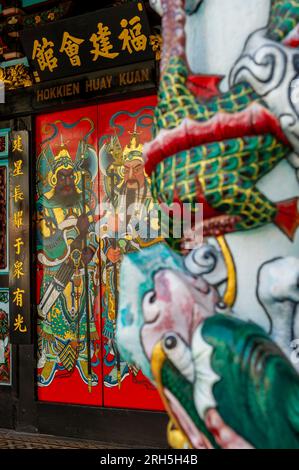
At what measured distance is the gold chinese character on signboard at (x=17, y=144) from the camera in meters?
5.28

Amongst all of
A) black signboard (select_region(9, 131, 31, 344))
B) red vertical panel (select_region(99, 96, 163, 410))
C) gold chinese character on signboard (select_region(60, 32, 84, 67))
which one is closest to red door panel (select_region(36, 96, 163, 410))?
red vertical panel (select_region(99, 96, 163, 410))

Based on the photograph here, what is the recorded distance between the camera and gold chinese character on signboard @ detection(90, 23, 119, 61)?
464 centimetres

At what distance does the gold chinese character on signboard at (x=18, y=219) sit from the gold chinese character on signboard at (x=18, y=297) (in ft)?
1.78

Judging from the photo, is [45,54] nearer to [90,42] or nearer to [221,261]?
[90,42]

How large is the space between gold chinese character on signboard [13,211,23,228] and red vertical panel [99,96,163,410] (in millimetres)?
773

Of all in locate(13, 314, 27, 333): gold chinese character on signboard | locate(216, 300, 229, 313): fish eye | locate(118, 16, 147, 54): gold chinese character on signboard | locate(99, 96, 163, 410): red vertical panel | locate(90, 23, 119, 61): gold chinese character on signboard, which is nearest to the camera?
locate(216, 300, 229, 313): fish eye

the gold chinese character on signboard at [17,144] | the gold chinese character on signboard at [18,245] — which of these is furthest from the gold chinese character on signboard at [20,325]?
the gold chinese character on signboard at [17,144]

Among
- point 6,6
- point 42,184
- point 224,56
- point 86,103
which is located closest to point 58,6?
point 6,6

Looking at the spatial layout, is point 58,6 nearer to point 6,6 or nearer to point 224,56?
point 6,6

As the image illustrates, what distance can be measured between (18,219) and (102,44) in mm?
1628

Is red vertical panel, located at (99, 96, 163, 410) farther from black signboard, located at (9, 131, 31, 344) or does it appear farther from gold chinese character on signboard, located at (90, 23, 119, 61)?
black signboard, located at (9, 131, 31, 344)

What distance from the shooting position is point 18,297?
5176 mm

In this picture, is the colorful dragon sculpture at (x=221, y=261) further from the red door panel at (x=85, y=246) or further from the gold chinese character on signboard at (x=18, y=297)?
the gold chinese character on signboard at (x=18, y=297)
